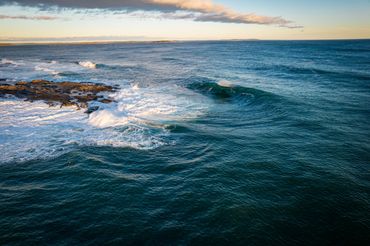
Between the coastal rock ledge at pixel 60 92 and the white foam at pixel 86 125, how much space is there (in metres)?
1.68

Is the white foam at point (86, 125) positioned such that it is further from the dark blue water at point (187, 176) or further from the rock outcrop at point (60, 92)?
the rock outcrop at point (60, 92)

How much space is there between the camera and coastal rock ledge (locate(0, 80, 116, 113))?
2838 centimetres

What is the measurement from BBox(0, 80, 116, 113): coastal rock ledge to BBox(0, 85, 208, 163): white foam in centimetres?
168

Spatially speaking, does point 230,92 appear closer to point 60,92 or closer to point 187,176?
point 187,176

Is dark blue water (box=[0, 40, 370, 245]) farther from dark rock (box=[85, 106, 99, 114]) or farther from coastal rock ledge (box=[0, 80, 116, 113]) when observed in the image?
coastal rock ledge (box=[0, 80, 116, 113])

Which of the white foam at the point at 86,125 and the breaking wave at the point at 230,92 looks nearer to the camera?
the white foam at the point at 86,125

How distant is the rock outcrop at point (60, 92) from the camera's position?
2838 cm

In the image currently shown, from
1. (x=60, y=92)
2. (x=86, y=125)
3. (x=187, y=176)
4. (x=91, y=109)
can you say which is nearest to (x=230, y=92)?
(x=91, y=109)

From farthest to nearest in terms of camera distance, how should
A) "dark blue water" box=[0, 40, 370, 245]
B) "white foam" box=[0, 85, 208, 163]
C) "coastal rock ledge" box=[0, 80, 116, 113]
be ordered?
"coastal rock ledge" box=[0, 80, 116, 113] < "white foam" box=[0, 85, 208, 163] < "dark blue water" box=[0, 40, 370, 245]

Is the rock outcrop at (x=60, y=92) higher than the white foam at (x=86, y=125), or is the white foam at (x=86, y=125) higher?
the rock outcrop at (x=60, y=92)

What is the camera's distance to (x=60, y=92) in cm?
3256

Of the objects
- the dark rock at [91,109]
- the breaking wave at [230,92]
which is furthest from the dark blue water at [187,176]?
the breaking wave at [230,92]

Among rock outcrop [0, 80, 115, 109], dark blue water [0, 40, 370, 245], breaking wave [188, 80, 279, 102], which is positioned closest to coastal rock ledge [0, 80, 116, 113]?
rock outcrop [0, 80, 115, 109]

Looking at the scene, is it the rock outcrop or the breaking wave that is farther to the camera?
the breaking wave
